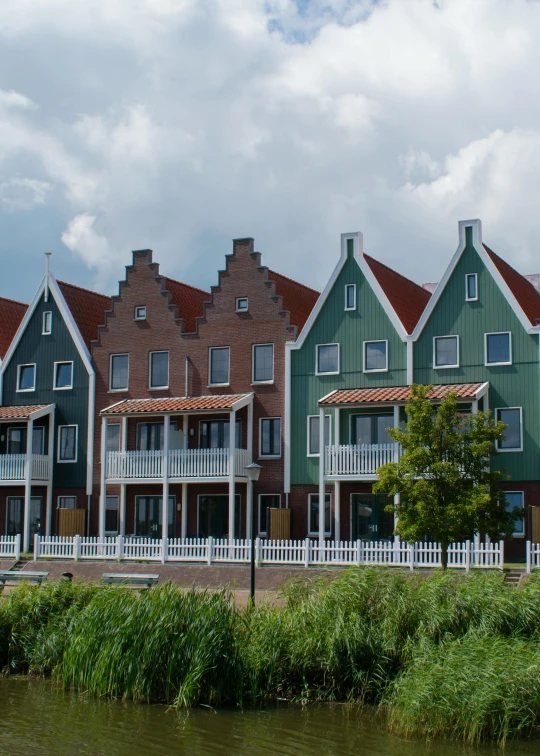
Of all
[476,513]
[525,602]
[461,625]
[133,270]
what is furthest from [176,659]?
[133,270]

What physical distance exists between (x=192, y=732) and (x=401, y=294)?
25923 millimetres

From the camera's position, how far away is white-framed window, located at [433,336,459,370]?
35.6 m

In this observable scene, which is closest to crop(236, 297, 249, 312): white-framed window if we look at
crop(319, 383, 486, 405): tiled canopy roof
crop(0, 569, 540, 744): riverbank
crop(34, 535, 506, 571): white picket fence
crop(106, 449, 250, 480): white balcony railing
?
crop(319, 383, 486, 405): tiled canopy roof

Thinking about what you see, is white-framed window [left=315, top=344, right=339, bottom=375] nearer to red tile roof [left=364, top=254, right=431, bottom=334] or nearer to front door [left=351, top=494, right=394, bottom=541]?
red tile roof [left=364, top=254, right=431, bottom=334]

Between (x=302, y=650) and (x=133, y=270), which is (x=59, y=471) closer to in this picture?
(x=133, y=270)

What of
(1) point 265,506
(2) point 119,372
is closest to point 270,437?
(1) point 265,506

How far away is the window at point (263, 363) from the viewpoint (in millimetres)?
38906

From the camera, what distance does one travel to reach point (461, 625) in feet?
61.6

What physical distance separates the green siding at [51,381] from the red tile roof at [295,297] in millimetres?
9160

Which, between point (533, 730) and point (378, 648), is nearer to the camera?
point (533, 730)

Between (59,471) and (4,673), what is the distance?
21095mm

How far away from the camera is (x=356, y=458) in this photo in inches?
1374

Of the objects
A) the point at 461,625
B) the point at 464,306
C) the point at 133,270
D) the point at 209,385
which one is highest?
the point at 133,270

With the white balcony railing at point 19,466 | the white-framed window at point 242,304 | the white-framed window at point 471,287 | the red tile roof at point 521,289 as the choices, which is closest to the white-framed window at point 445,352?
the white-framed window at point 471,287
